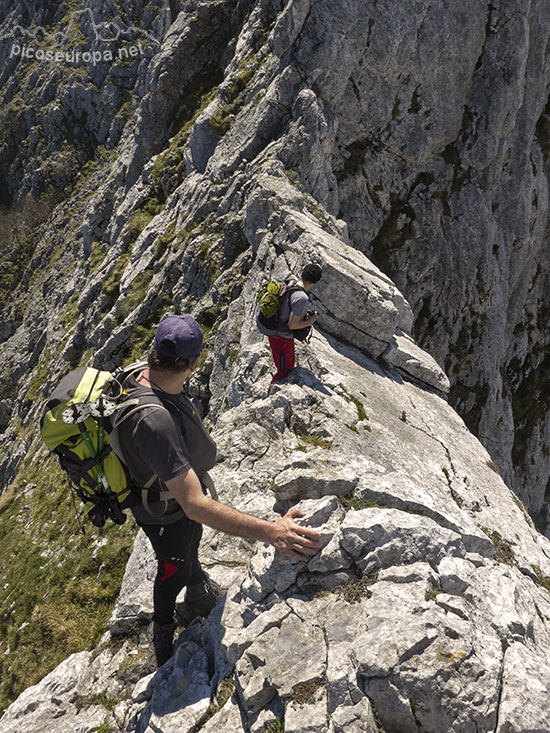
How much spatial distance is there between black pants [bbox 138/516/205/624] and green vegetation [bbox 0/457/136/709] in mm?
5517

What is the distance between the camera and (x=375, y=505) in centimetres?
693

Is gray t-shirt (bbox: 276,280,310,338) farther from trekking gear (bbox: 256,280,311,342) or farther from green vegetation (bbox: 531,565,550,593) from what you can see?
green vegetation (bbox: 531,565,550,593)

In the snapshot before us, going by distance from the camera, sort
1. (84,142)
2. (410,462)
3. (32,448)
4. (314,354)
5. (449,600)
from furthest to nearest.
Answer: (84,142) < (32,448) < (314,354) < (410,462) < (449,600)

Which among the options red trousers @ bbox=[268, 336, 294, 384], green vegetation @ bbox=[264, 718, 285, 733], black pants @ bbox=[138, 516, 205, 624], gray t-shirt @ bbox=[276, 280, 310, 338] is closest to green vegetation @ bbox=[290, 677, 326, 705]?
green vegetation @ bbox=[264, 718, 285, 733]

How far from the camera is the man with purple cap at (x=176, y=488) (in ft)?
16.3

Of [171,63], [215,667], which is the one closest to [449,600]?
[215,667]

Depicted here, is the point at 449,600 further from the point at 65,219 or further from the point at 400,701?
the point at 65,219

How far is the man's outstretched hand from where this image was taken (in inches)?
222

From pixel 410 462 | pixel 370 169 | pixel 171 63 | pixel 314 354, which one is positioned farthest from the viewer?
pixel 171 63

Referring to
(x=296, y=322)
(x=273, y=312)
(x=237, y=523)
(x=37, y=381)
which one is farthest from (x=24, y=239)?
(x=237, y=523)

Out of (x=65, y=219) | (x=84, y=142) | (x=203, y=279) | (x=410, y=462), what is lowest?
(x=65, y=219)

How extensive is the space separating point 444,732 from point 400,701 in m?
0.51

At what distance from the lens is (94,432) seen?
18.2 feet

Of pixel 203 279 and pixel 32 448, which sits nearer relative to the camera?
pixel 203 279
